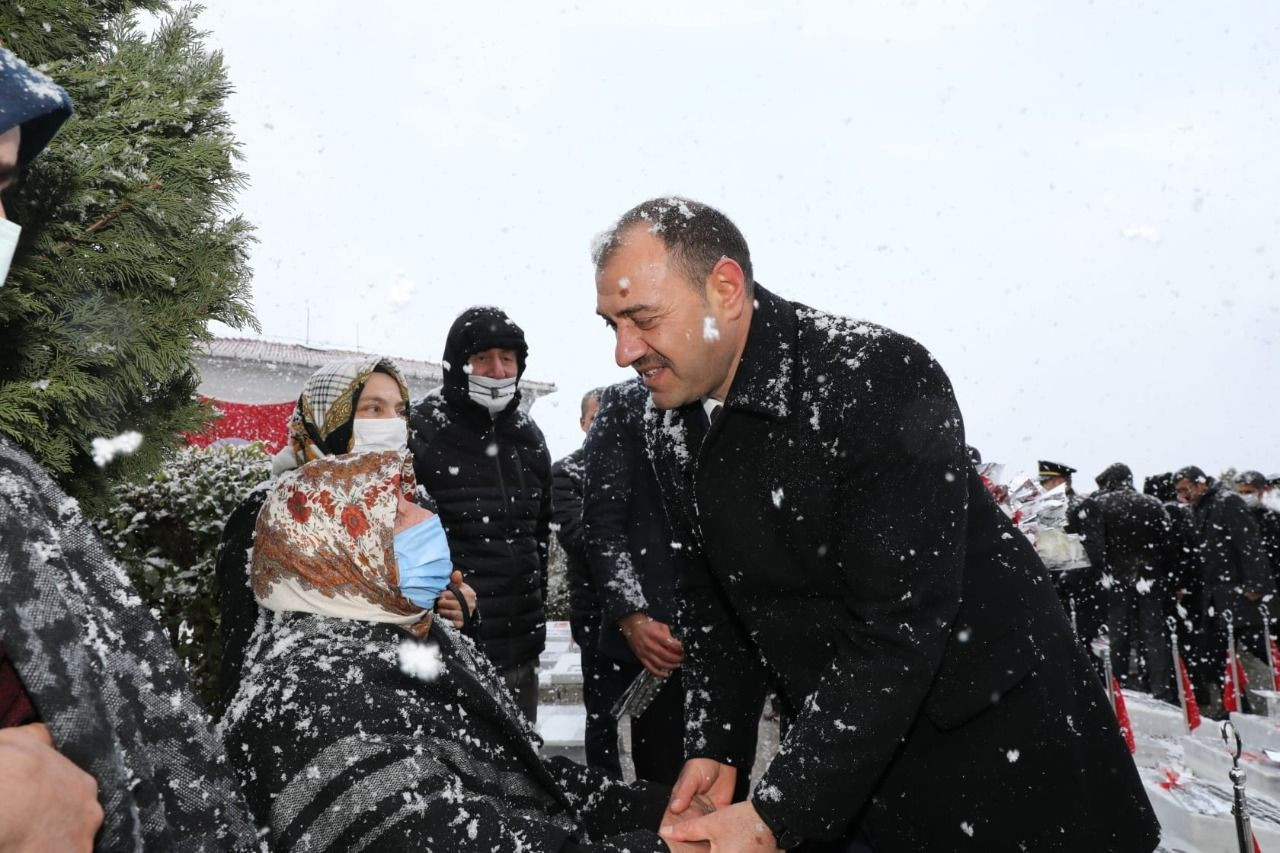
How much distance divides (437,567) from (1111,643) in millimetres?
10073

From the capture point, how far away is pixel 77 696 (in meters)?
1.25

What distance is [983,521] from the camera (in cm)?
223

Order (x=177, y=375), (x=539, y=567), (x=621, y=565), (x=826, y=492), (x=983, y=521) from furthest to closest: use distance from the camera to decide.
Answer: (x=539, y=567) → (x=621, y=565) → (x=177, y=375) → (x=983, y=521) → (x=826, y=492)

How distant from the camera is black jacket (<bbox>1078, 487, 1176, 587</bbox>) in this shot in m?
9.95

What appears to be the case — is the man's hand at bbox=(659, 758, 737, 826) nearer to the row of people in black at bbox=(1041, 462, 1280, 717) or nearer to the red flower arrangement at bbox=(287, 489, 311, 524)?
the red flower arrangement at bbox=(287, 489, 311, 524)

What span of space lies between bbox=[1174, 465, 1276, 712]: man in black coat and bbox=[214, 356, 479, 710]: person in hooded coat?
9058 millimetres


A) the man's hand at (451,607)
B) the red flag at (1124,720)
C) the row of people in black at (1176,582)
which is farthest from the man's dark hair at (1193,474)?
the man's hand at (451,607)

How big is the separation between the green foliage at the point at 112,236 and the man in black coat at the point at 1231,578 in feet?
33.1

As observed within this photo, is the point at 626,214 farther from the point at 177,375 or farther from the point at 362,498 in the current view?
the point at 177,375

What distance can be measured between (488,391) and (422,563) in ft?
7.17

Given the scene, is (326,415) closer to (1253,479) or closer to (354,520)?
(354,520)

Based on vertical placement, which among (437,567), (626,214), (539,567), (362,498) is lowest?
(539,567)

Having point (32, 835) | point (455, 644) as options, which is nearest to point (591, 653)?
point (455, 644)

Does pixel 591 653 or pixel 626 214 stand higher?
pixel 626 214
